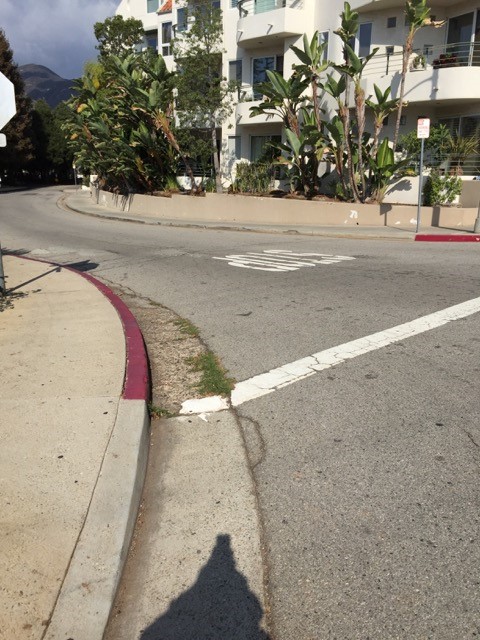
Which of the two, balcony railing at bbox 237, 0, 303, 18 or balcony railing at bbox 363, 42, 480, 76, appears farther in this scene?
balcony railing at bbox 237, 0, 303, 18

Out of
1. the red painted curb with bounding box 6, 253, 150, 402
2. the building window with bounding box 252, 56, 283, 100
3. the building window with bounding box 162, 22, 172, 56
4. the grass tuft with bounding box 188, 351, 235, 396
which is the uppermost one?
the building window with bounding box 162, 22, 172, 56

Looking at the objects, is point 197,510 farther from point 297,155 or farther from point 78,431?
point 297,155

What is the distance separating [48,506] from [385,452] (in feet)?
7.25

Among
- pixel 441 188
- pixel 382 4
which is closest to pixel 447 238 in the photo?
pixel 441 188

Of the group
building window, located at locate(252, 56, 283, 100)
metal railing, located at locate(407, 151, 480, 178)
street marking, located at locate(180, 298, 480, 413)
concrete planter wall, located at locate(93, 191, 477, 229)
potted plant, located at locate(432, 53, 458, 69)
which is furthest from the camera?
building window, located at locate(252, 56, 283, 100)

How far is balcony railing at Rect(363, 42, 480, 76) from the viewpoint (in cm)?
2017

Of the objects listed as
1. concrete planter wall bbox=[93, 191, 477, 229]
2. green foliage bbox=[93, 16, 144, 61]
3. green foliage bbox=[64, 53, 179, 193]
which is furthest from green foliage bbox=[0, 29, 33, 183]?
concrete planter wall bbox=[93, 191, 477, 229]

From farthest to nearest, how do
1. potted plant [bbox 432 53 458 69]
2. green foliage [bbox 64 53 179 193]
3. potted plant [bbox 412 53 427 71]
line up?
green foliage [bbox 64 53 179 193]
potted plant [bbox 412 53 427 71]
potted plant [bbox 432 53 458 69]

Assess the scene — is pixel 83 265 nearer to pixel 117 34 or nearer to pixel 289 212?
pixel 289 212

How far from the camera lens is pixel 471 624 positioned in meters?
2.41

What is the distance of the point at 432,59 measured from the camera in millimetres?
21703

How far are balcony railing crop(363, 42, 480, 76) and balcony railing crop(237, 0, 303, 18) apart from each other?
5.12 meters

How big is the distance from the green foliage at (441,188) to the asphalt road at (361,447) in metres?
10.7

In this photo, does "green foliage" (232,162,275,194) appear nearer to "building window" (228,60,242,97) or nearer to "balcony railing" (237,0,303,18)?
"building window" (228,60,242,97)
